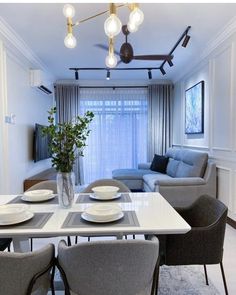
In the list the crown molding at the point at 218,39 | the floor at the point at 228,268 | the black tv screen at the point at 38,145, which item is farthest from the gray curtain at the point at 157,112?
the floor at the point at 228,268

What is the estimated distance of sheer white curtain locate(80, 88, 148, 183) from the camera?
6805 mm

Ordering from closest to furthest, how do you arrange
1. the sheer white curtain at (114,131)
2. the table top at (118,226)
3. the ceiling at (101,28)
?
the table top at (118,226)
the ceiling at (101,28)
the sheer white curtain at (114,131)

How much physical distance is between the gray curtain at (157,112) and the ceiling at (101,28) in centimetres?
152

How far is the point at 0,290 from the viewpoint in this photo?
1.17 m

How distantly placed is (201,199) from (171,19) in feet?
7.52

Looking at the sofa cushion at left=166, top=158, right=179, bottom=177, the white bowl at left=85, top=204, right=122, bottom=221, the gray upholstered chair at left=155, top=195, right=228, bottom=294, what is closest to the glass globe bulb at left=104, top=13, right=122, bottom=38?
the white bowl at left=85, top=204, right=122, bottom=221

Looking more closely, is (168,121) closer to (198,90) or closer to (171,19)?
(198,90)

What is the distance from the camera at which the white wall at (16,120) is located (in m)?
3.56

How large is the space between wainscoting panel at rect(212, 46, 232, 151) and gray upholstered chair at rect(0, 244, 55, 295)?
3047 millimetres

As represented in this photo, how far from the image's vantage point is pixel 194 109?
5082 millimetres

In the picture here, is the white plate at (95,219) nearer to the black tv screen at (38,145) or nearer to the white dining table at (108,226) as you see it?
the white dining table at (108,226)

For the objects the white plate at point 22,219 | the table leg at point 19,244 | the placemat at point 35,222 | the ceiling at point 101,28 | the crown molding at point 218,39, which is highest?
the ceiling at point 101,28

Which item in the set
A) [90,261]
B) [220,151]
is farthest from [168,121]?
[90,261]

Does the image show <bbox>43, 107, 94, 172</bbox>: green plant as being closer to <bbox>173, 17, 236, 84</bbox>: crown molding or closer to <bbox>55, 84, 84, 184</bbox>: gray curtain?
<bbox>173, 17, 236, 84</bbox>: crown molding
